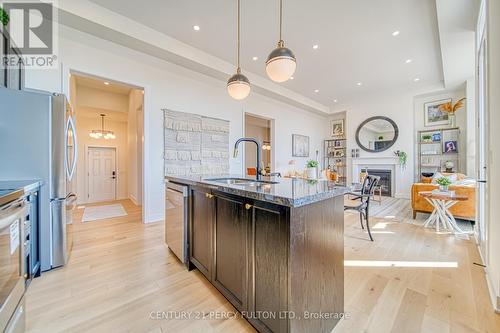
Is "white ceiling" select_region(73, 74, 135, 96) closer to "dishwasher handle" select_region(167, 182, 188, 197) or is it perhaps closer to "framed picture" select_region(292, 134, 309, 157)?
"dishwasher handle" select_region(167, 182, 188, 197)

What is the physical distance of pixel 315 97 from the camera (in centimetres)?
723

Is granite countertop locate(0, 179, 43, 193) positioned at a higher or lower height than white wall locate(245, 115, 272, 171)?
lower

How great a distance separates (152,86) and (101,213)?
2.90m

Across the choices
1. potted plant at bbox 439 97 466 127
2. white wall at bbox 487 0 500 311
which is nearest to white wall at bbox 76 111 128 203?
white wall at bbox 487 0 500 311

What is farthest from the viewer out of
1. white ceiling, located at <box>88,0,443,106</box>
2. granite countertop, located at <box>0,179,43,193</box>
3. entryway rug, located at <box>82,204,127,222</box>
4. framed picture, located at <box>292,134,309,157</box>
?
framed picture, located at <box>292,134,309,157</box>

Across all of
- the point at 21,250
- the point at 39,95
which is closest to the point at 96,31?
the point at 39,95

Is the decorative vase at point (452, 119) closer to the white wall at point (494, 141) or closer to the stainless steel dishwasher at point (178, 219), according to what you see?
the white wall at point (494, 141)

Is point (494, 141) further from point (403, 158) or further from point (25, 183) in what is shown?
point (403, 158)

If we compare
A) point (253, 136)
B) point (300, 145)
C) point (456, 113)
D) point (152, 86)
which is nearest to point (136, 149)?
point (152, 86)

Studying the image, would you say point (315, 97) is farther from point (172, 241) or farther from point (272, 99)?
point (172, 241)

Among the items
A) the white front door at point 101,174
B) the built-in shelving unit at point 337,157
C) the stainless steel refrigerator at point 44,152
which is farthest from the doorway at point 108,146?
the built-in shelving unit at point 337,157

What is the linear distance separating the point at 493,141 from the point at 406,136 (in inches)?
231

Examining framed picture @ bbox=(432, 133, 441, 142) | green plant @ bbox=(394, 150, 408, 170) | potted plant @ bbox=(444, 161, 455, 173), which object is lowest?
potted plant @ bbox=(444, 161, 455, 173)

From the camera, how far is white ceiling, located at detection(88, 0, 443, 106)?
299 centimetres
